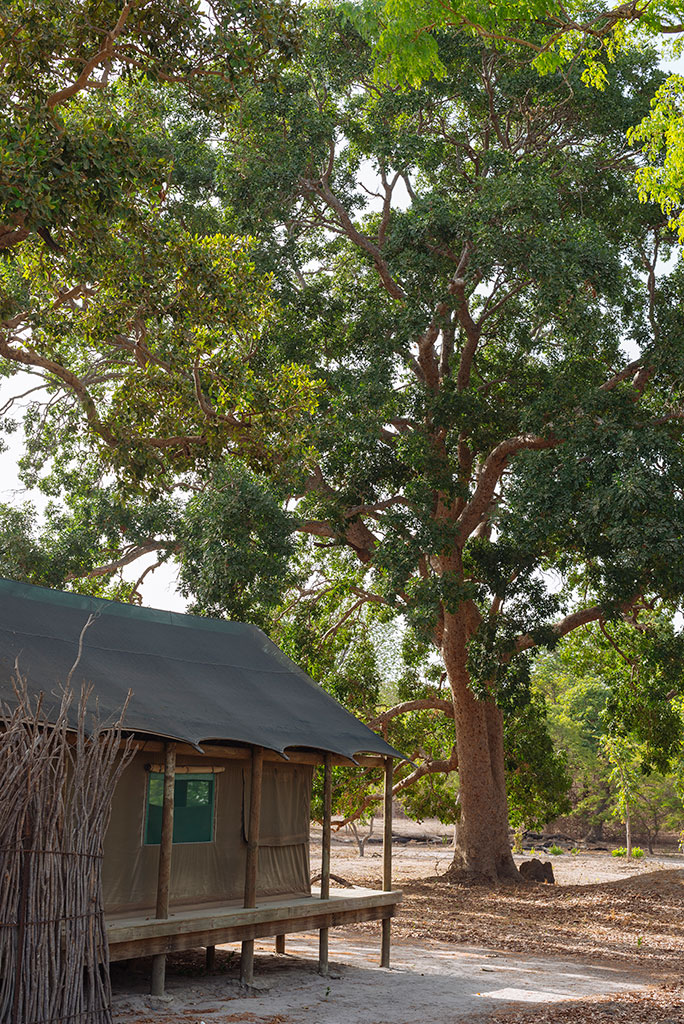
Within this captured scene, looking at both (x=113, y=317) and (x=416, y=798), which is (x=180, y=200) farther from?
(x=416, y=798)

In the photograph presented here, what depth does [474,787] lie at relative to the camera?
20062mm

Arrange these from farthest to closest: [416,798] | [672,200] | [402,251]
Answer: [416,798]
[402,251]
[672,200]

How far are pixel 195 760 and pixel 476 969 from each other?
4.40 meters

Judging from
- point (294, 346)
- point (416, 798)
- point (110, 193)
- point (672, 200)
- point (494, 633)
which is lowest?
point (416, 798)

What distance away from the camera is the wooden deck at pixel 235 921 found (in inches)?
325

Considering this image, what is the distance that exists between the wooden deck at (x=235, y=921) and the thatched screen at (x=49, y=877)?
3.34 ft

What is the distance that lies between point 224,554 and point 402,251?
626cm

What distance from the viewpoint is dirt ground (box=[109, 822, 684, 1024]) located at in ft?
27.8

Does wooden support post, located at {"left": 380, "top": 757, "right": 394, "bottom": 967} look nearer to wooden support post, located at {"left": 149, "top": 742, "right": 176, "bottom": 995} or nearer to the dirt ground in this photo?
the dirt ground

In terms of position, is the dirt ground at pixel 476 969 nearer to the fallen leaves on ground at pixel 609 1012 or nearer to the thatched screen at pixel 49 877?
the fallen leaves on ground at pixel 609 1012

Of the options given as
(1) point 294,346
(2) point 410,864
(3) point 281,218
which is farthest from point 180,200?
(2) point 410,864

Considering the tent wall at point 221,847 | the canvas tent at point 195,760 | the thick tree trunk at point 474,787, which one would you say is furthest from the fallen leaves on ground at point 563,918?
the tent wall at point 221,847

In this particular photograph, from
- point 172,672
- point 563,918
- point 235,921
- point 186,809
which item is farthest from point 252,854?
point 563,918

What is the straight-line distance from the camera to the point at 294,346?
58.3ft
